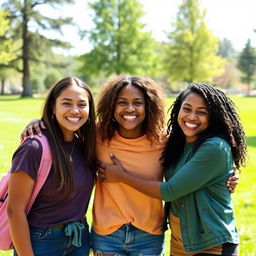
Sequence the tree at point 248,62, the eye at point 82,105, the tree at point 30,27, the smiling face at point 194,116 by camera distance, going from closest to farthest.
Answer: the smiling face at point 194,116 → the eye at point 82,105 → the tree at point 30,27 → the tree at point 248,62

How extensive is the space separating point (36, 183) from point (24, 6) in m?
44.3

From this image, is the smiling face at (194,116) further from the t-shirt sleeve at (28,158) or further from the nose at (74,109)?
the t-shirt sleeve at (28,158)

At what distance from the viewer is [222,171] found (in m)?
2.80

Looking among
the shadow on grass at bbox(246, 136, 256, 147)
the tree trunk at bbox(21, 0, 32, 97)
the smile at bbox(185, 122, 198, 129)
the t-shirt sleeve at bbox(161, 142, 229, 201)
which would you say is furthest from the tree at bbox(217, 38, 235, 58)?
the t-shirt sleeve at bbox(161, 142, 229, 201)

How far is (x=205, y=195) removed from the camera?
282cm

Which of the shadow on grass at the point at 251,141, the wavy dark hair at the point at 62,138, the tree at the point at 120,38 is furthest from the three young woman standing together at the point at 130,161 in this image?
the tree at the point at 120,38

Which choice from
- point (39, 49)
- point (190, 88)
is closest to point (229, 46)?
point (39, 49)

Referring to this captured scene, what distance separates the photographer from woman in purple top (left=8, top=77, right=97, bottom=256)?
105 inches

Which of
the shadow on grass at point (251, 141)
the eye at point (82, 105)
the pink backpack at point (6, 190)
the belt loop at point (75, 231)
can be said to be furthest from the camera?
the shadow on grass at point (251, 141)

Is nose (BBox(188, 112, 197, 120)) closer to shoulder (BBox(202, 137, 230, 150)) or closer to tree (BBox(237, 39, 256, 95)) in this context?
shoulder (BBox(202, 137, 230, 150))

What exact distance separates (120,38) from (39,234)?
144 feet

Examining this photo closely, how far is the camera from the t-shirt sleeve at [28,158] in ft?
8.57

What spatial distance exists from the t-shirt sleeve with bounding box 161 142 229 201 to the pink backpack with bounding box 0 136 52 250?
87 centimetres

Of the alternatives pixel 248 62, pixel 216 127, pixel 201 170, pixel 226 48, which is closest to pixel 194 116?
pixel 216 127
